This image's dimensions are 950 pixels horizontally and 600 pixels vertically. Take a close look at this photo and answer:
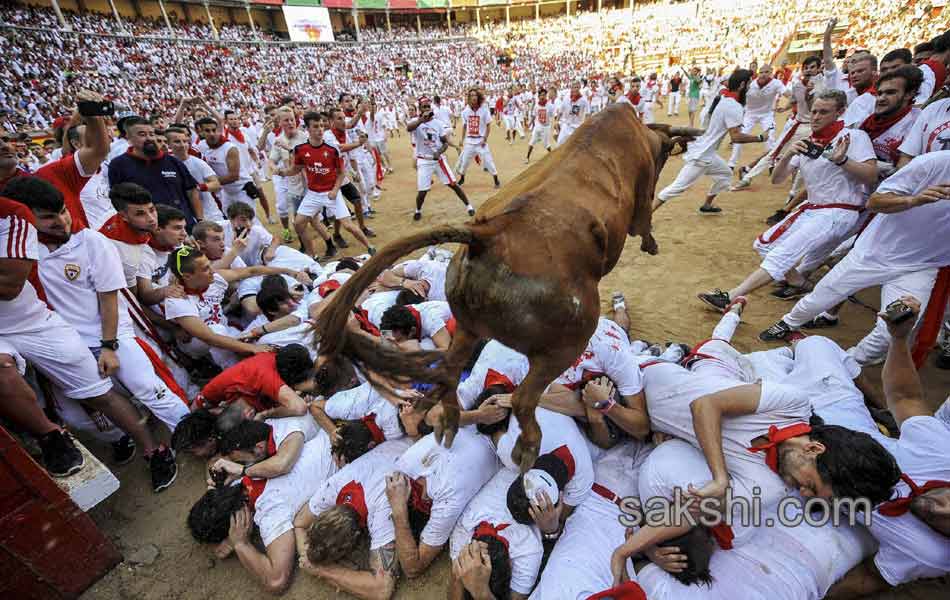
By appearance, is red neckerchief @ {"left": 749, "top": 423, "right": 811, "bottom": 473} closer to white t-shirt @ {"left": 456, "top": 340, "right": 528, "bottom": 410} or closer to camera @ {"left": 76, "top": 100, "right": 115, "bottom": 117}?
white t-shirt @ {"left": 456, "top": 340, "right": 528, "bottom": 410}

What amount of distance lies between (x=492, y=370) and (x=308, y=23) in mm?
45335

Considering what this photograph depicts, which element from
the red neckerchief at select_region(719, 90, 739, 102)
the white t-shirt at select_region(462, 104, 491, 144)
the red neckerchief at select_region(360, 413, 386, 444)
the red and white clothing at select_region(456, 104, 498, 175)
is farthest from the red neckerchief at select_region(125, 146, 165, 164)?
the red neckerchief at select_region(719, 90, 739, 102)

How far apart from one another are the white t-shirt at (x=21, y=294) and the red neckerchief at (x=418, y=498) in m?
2.58

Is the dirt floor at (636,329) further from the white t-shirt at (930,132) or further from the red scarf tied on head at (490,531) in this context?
the white t-shirt at (930,132)

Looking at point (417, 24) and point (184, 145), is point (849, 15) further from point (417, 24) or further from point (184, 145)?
point (417, 24)

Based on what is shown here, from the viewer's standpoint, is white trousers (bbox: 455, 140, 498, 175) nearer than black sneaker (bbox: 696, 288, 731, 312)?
No

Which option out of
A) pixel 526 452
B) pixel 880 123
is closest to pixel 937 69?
pixel 880 123

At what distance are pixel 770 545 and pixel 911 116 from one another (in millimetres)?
4040

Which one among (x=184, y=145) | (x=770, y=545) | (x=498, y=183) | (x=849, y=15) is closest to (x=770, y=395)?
(x=770, y=545)

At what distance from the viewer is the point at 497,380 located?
270 cm

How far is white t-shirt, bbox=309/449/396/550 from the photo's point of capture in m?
2.47

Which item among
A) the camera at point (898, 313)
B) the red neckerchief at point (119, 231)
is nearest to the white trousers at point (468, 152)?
the red neckerchief at point (119, 231)

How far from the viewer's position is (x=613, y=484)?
253cm

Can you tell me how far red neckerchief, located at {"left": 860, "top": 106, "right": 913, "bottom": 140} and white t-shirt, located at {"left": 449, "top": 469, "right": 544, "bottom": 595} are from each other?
4558mm
